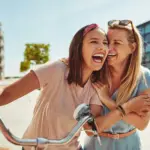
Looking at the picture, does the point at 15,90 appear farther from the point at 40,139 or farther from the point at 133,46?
the point at 133,46

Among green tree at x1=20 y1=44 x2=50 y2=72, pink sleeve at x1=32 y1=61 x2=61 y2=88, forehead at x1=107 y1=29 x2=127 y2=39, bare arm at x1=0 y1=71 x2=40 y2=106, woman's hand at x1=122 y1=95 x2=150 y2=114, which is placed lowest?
green tree at x1=20 y1=44 x2=50 y2=72

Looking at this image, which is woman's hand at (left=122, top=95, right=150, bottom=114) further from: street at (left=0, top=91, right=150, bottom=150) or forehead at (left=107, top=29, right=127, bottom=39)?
street at (left=0, top=91, right=150, bottom=150)

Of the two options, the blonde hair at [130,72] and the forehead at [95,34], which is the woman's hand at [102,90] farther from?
the forehead at [95,34]

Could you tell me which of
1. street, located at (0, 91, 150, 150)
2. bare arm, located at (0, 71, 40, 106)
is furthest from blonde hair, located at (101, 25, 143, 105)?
street, located at (0, 91, 150, 150)

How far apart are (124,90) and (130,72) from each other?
0.10 meters

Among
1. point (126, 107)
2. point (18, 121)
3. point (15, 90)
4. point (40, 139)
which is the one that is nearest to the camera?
point (40, 139)

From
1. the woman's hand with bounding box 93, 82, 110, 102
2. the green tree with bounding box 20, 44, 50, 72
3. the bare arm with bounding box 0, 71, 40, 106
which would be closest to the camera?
the bare arm with bounding box 0, 71, 40, 106

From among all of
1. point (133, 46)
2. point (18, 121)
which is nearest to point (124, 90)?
point (133, 46)

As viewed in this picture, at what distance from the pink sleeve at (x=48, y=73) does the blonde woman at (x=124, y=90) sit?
1.09 feet

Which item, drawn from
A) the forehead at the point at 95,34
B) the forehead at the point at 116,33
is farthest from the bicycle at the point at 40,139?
A: the forehead at the point at 116,33

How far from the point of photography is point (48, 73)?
56.2 inches

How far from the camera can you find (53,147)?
1446 millimetres

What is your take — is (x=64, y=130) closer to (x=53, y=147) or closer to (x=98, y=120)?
(x=53, y=147)

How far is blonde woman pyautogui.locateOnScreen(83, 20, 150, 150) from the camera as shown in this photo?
1.74m
